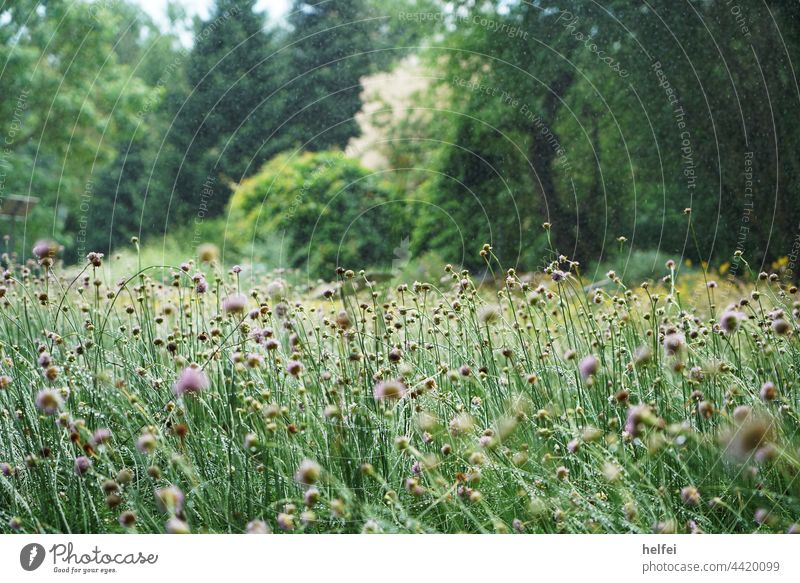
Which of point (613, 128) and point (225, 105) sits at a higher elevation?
point (225, 105)

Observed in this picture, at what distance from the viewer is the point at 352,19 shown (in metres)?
4.14

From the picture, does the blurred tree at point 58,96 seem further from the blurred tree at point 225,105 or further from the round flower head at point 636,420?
the round flower head at point 636,420

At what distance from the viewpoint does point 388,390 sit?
72.6 inches

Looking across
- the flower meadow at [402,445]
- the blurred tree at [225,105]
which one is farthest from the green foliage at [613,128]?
the flower meadow at [402,445]

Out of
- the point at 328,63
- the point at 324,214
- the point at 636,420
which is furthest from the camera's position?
the point at 324,214

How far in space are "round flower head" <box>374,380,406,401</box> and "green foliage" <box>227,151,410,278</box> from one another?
3102mm

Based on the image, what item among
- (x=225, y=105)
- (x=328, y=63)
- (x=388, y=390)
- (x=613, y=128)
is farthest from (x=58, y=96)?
(x=388, y=390)

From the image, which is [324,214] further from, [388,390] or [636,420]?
[636,420]

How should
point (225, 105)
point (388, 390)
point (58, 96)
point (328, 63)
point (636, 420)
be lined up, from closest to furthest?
point (636, 420) < point (388, 390) < point (328, 63) < point (225, 105) < point (58, 96)

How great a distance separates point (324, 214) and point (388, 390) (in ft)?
12.0

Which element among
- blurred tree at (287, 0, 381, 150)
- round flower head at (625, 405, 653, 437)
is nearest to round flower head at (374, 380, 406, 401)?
round flower head at (625, 405, 653, 437)

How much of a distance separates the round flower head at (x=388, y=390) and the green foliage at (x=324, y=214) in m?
3.10

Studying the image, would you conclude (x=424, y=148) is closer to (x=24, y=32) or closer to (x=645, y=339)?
(x=24, y=32)

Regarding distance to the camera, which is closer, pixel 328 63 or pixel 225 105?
pixel 328 63
